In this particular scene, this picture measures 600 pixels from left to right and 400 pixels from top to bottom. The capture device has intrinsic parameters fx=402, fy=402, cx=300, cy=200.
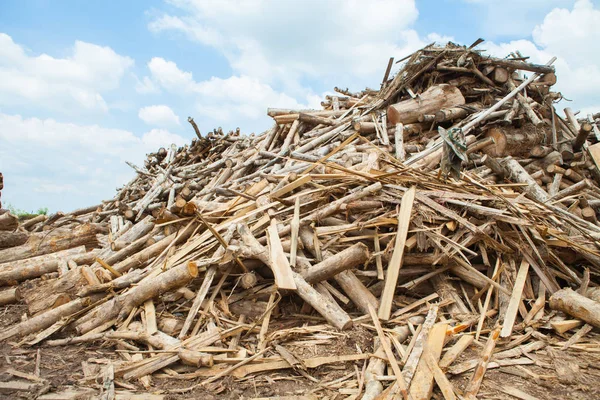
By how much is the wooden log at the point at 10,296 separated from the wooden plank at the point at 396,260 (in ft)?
18.5

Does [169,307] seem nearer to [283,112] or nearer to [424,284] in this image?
[424,284]

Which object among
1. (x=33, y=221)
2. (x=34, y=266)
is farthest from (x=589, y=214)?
(x=33, y=221)

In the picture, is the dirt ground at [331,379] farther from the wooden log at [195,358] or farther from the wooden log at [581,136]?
the wooden log at [581,136]

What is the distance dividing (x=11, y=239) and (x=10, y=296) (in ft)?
4.94

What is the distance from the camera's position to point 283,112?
10.9 meters

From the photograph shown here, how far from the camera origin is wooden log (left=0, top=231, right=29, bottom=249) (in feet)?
23.8

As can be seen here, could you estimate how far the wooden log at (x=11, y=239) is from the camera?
724 cm

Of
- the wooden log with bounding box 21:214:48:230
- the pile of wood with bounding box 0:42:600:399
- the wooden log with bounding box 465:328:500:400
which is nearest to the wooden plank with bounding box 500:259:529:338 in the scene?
the pile of wood with bounding box 0:42:600:399

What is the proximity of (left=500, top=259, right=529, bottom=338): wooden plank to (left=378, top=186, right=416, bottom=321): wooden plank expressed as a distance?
1169 millimetres

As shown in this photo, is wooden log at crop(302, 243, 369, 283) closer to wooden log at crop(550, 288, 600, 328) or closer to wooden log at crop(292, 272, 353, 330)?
wooden log at crop(292, 272, 353, 330)

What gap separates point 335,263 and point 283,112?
708 centimetres

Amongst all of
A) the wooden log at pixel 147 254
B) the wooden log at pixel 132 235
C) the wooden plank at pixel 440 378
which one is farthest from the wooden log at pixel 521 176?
the wooden log at pixel 132 235

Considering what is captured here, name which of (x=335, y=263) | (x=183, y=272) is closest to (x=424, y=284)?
(x=335, y=263)

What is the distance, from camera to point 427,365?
3.44m
